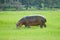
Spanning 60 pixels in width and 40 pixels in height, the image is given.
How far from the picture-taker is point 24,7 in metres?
2.74

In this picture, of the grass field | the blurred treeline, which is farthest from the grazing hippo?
the blurred treeline

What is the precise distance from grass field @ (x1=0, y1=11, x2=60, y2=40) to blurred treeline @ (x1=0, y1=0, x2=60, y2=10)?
0.28 ft

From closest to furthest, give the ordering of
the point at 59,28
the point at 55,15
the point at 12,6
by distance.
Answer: the point at 59,28 < the point at 12,6 < the point at 55,15

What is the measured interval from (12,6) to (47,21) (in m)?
0.66

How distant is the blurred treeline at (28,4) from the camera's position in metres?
2.73

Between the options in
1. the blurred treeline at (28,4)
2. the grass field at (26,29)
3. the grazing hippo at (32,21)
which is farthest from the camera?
the grazing hippo at (32,21)

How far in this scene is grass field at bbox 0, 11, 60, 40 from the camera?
2.08 m

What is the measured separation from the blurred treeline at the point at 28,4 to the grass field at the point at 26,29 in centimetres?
8

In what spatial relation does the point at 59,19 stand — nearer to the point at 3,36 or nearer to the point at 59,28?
the point at 59,28

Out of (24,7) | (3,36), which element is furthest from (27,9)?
(3,36)

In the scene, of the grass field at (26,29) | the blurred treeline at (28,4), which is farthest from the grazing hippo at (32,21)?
the blurred treeline at (28,4)

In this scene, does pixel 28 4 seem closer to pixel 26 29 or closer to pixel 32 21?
pixel 26 29

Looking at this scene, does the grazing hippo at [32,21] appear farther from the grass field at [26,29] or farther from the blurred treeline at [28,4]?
the blurred treeline at [28,4]

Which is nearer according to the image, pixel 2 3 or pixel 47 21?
pixel 2 3
